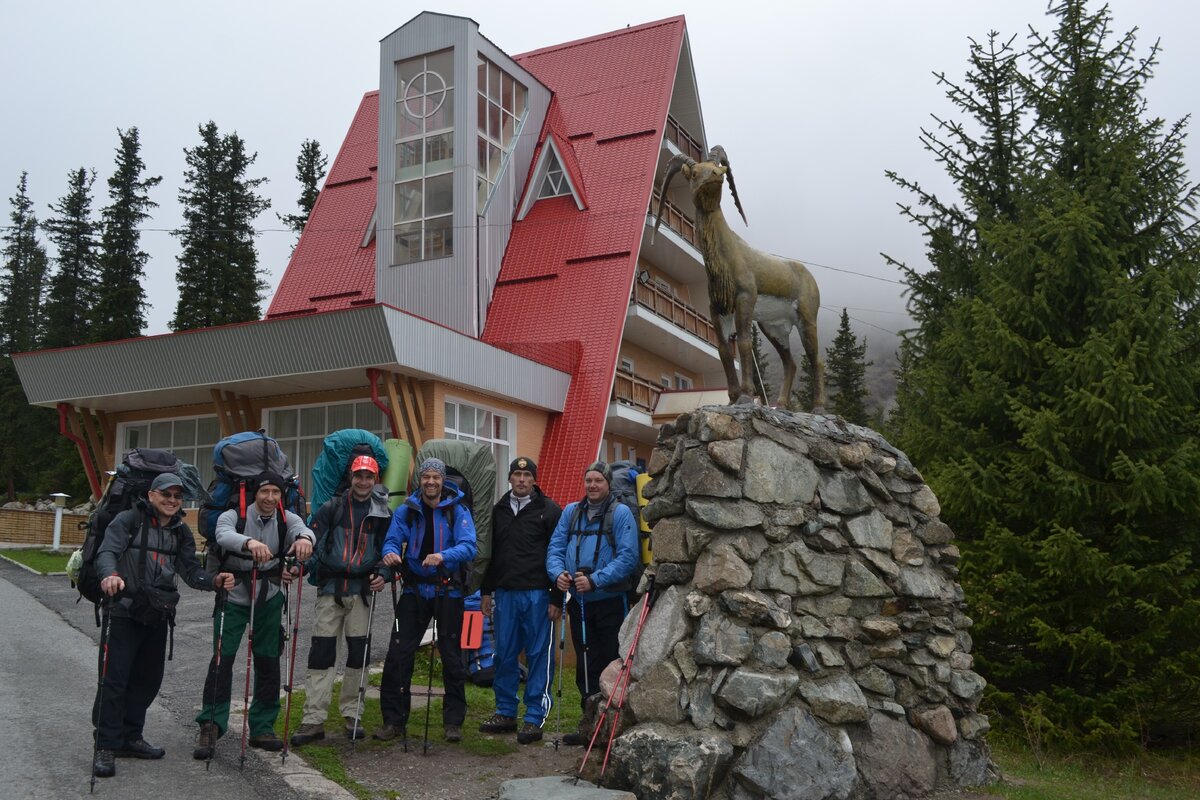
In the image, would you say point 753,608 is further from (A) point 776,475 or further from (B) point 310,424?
(B) point 310,424

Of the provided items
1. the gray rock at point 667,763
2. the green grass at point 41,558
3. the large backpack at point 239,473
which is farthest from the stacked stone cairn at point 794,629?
the green grass at point 41,558

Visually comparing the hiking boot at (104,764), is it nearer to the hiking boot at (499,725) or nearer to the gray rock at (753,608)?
the hiking boot at (499,725)

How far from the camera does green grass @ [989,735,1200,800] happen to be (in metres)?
7.75

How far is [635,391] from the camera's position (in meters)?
26.1

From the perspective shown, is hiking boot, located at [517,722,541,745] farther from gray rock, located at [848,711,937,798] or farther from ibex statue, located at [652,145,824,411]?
ibex statue, located at [652,145,824,411]

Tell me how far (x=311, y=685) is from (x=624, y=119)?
21.4 meters

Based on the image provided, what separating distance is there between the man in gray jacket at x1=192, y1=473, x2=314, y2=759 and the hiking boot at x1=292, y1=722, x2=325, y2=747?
0.43ft

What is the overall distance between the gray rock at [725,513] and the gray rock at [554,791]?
1915 millimetres

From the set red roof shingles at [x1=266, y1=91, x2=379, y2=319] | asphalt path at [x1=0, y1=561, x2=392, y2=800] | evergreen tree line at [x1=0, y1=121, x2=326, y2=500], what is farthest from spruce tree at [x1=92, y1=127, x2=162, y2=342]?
asphalt path at [x1=0, y1=561, x2=392, y2=800]

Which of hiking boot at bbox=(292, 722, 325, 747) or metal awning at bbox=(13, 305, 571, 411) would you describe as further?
metal awning at bbox=(13, 305, 571, 411)

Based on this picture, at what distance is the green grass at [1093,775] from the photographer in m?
7.75

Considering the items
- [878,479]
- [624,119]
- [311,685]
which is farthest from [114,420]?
[878,479]

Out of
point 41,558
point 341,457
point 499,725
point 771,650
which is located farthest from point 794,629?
point 41,558

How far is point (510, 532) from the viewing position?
8.04m
